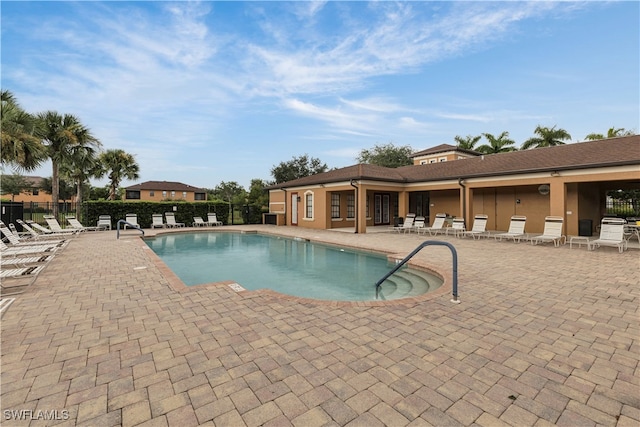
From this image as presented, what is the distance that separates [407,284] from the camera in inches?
266

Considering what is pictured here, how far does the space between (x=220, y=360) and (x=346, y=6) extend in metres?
13.5

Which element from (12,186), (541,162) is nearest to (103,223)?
(541,162)

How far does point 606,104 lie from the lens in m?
16.6

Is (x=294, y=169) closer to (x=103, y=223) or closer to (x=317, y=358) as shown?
(x=103, y=223)

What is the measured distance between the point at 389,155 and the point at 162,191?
117ft

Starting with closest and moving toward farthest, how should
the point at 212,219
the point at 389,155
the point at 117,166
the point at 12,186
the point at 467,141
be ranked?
1. the point at 212,219
2. the point at 117,166
3. the point at 467,141
4. the point at 389,155
5. the point at 12,186

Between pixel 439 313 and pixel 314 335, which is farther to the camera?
pixel 439 313

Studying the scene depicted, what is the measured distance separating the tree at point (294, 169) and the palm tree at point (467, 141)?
1762cm

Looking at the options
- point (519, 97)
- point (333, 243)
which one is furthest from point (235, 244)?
point (519, 97)

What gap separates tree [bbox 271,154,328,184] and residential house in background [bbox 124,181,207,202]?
15438 mm

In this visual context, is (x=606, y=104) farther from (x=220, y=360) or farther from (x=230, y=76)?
(x=220, y=360)

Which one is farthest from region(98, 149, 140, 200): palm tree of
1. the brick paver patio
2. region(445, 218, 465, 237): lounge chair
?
region(445, 218, 465, 237): lounge chair

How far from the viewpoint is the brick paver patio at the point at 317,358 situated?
7.00 ft

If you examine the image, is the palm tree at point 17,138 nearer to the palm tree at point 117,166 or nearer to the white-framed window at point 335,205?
the white-framed window at point 335,205
